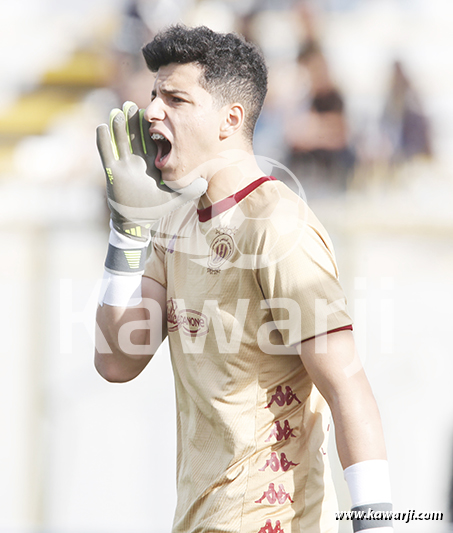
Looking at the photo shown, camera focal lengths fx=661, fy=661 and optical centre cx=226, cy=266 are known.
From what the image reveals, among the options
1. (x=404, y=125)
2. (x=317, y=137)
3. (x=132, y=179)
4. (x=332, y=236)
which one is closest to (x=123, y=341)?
(x=132, y=179)

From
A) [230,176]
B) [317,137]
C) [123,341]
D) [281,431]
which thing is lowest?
[281,431]

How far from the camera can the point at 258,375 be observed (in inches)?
65.2

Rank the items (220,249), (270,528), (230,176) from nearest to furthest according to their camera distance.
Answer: (270,528) → (220,249) → (230,176)

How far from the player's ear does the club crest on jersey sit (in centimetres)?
32

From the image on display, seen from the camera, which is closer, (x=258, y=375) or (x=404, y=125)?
(x=258, y=375)

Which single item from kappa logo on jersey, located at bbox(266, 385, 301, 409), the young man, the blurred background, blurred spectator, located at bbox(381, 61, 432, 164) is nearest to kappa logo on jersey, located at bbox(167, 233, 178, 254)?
the young man

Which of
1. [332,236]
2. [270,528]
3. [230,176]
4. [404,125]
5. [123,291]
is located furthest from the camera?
[404,125]

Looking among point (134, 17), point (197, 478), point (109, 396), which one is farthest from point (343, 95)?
point (197, 478)

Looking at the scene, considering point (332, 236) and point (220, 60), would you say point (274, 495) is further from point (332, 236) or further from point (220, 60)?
point (332, 236)

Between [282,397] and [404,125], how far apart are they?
358 cm

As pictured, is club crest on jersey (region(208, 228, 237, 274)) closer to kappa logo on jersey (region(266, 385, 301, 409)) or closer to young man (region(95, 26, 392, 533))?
young man (region(95, 26, 392, 533))

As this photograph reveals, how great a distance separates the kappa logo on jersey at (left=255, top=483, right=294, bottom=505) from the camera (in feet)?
5.28

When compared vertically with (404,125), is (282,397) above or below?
below

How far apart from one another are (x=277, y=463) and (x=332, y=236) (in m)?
3.07
